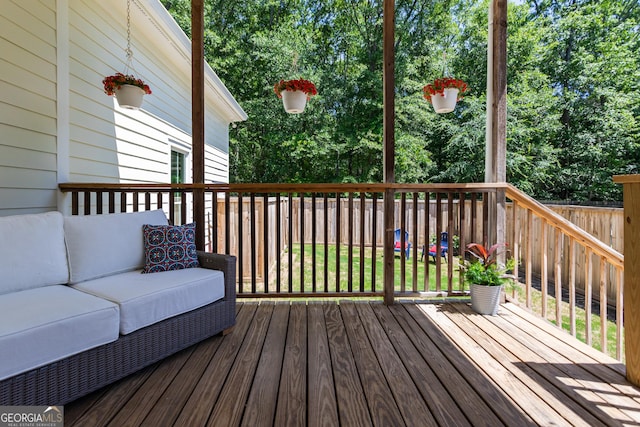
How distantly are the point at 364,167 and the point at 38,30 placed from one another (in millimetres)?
8717

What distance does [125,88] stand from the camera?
2932mm

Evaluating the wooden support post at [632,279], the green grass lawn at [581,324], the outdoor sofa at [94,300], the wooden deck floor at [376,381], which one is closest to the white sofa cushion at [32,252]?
the outdoor sofa at [94,300]

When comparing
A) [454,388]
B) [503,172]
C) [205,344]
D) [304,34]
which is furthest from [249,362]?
[304,34]

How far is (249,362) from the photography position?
6.79 ft

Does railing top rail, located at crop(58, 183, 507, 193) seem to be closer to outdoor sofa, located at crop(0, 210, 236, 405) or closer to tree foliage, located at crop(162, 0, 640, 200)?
outdoor sofa, located at crop(0, 210, 236, 405)

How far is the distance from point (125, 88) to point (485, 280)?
3.40 m

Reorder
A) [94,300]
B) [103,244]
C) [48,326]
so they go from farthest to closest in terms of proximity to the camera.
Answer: [103,244], [94,300], [48,326]

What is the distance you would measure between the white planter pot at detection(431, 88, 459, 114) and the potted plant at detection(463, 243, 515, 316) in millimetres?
1228

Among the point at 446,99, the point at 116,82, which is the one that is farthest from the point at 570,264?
the point at 116,82

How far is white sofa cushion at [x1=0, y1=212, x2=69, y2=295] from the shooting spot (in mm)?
1897

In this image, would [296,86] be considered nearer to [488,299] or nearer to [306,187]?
[306,187]

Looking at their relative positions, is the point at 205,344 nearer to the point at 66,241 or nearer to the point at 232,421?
the point at 232,421

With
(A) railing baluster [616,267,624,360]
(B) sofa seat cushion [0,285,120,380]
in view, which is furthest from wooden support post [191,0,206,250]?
(A) railing baluster [616,267,624,360]

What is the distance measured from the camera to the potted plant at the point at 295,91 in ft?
9.48
